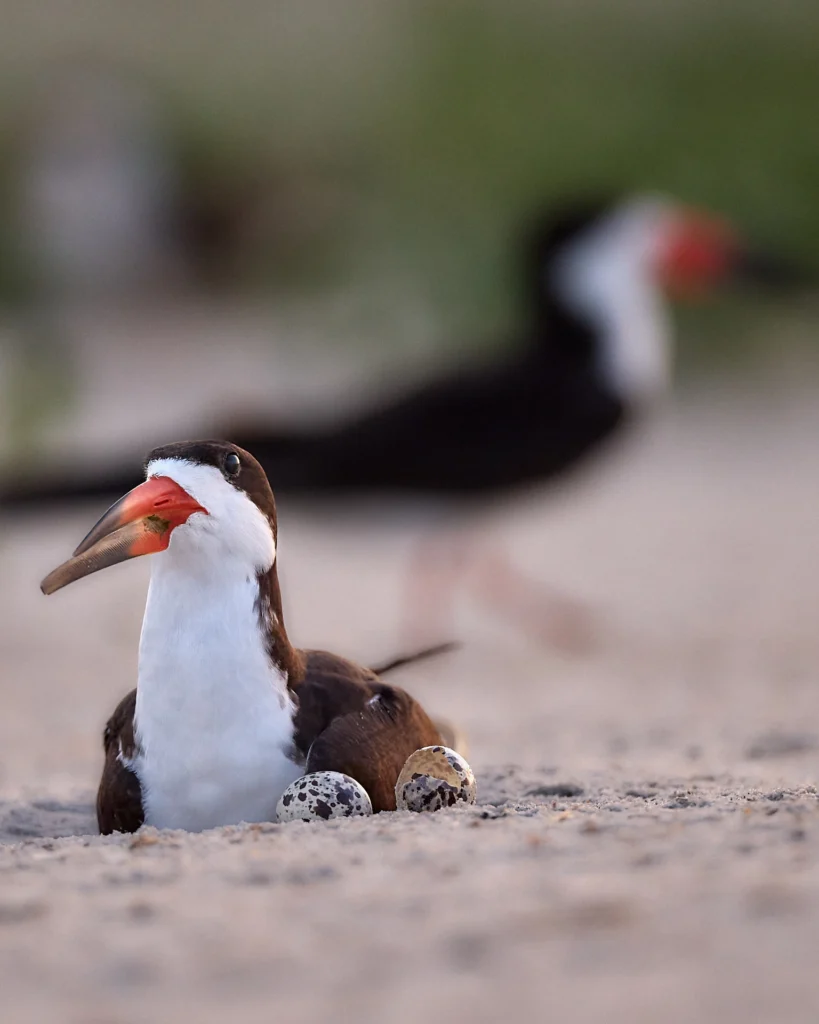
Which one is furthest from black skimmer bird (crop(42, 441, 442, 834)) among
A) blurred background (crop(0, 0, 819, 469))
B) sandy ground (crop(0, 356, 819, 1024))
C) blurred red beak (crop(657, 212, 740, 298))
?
blurred background (crop(0, 0, 819, 469))

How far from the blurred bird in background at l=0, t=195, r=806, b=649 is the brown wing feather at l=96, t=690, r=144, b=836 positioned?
3687mm

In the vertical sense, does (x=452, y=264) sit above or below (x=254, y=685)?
above

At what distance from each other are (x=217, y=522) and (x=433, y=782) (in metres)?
0.70

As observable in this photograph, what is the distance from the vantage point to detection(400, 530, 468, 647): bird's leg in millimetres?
8445

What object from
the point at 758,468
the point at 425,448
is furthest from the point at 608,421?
the point at 758,468

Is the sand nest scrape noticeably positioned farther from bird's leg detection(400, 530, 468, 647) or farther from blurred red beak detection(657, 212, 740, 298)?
blurred red beak detection(657, 212, 740, 298)

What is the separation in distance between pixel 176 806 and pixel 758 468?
966cm

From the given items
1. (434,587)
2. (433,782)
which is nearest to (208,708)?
(433,782)

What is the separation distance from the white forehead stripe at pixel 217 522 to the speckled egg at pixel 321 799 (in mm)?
468

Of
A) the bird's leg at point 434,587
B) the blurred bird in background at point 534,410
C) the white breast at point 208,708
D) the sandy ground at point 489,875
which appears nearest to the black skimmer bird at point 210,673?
the white breast at point 208,708

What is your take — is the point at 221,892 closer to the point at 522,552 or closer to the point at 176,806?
the point at 176,806

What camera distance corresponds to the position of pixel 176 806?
11.0ft

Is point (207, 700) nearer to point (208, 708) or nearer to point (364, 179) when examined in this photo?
point (208, 708)

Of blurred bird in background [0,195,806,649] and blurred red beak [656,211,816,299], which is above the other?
blurred red beak [656,211,816,299]
